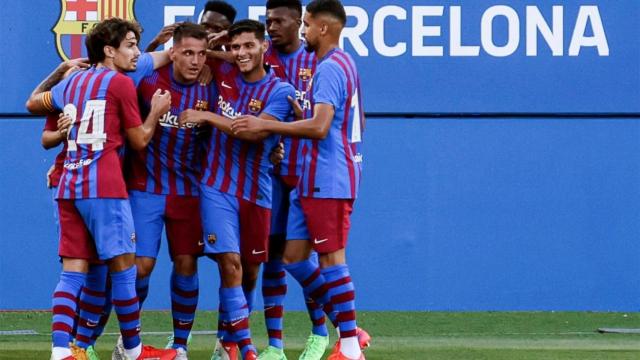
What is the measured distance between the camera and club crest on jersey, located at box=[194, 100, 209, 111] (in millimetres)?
6359

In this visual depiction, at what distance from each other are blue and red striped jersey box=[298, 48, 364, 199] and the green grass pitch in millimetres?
1054

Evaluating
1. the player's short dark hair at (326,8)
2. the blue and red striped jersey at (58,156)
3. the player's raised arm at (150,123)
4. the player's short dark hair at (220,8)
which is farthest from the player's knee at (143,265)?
the player's short dark hair at (220,8)

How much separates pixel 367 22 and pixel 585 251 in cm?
239

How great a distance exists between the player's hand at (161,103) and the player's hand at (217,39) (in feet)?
1.74

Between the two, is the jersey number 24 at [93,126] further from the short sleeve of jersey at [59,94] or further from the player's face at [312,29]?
the player's face at [312,29]

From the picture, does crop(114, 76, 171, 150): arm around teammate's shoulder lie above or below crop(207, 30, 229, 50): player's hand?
below

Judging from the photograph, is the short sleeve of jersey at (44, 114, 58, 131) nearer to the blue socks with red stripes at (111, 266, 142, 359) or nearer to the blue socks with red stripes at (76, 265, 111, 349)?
the blue socks with red stripes at (76, 265, 111, 349)

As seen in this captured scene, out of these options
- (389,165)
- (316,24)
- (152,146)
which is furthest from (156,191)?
(389,165)

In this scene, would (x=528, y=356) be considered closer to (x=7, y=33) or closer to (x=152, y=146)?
(x=152, y=146)

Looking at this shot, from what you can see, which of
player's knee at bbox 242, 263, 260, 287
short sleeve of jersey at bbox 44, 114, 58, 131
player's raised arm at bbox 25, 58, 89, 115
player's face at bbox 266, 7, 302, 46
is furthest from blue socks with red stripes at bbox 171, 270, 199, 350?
player's face at bbox 266, 7, 302, 46

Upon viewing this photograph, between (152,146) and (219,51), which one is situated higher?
(219,51)

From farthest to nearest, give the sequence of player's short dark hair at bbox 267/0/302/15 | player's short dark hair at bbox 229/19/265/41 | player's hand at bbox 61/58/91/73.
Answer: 1. player's short dark hair at bbox 267/0/302/15
2. player's hand at bbox 61/58/91/73
3. player's short dark hair at bbox 229/19/265/41

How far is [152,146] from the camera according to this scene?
21.0 ft

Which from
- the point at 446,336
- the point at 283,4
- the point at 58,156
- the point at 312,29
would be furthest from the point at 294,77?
the point at 446,336
